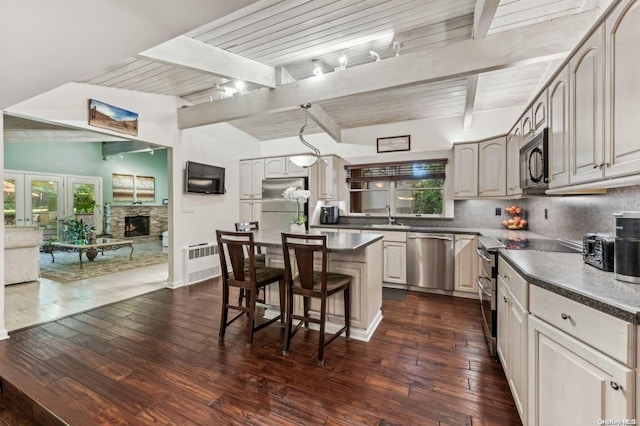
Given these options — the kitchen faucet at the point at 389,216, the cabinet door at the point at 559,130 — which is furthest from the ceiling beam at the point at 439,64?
the kitchen faucet at the point at 389,216

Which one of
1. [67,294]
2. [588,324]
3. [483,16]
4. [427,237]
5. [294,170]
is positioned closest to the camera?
[588,324]

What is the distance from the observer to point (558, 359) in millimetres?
1227

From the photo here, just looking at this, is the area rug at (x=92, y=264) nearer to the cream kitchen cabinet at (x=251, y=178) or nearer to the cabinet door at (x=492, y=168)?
the cream kitchen cabinet at (x=251, y=178)

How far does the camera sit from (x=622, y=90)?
128 centimetres

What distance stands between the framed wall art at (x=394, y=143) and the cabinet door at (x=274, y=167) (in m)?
1.84

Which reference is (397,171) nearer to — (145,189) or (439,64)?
(439,64)

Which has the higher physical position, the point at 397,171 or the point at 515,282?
the point at 397,171

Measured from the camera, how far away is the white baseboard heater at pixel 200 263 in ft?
15.0

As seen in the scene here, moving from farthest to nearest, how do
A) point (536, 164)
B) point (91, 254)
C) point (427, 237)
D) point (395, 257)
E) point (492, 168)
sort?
point (91, 254), point (395, 257), point (427, 237), point (492, 168), point (536, 164)

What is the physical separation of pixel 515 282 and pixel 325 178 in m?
3.70

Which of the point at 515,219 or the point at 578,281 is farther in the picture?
the point at 515,219

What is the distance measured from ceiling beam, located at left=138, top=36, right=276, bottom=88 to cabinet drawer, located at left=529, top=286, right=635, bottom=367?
10.6ft

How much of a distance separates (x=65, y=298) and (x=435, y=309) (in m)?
4.95

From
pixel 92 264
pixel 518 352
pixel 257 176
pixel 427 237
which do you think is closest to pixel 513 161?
pixel 427 237
